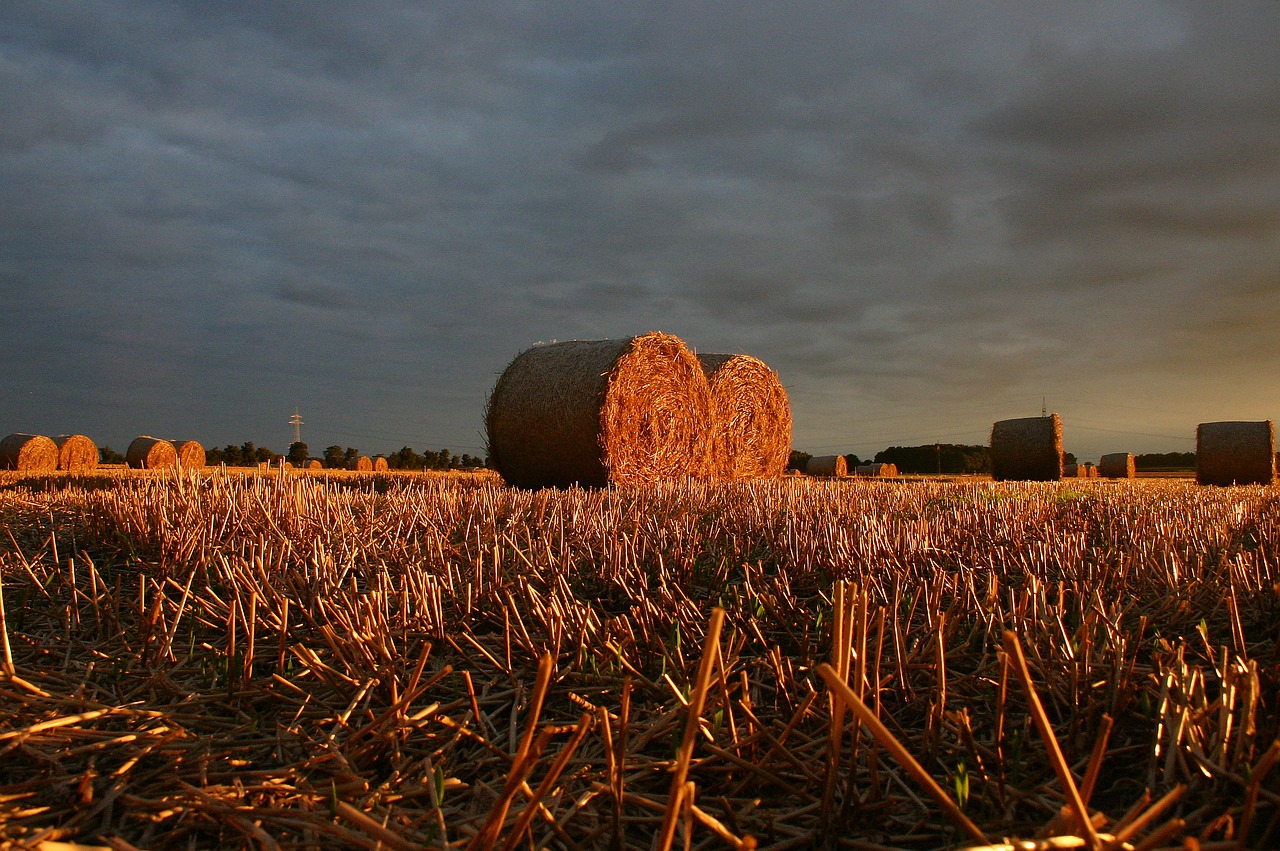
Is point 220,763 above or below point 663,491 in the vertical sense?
below

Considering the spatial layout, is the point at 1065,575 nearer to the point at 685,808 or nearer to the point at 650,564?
the point at 650,564

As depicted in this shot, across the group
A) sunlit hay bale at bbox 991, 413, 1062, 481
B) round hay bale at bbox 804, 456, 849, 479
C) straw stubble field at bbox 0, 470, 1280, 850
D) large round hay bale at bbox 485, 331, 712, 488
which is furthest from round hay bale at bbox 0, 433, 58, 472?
sunlit hay bale at bbox 991, 413, 1062, 481

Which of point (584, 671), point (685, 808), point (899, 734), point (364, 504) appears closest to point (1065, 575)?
point (899, 734)

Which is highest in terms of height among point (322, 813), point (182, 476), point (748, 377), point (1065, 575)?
point (748, 377)

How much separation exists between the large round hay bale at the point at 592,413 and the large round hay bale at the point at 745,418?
134cm

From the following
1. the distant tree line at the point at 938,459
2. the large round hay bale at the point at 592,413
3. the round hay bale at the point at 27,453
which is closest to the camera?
the large round hay bale at the point at 592,413

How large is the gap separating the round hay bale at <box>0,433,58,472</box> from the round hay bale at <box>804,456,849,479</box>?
19.7 meters

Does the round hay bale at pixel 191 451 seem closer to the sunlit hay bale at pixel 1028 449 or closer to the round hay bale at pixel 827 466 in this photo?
the round hay bale at pixel 827 466

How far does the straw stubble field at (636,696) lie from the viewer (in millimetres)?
1475

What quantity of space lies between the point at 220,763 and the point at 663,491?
5480 mm

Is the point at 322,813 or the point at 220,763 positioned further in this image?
the point at 220,763

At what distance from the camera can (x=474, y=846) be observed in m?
1.26

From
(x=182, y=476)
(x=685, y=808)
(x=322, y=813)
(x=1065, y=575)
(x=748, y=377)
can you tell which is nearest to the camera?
(x=685, y=808)

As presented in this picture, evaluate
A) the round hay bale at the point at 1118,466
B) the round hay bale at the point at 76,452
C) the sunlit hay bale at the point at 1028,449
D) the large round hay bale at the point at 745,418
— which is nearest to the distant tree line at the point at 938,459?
the round hay bale at the point at 1118,466
